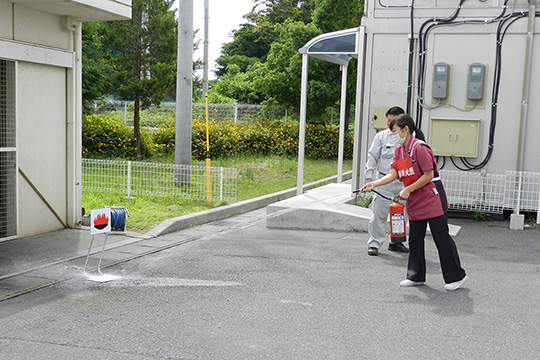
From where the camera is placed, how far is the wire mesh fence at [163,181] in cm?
1141

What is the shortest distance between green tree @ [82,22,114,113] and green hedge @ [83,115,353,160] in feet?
3.63

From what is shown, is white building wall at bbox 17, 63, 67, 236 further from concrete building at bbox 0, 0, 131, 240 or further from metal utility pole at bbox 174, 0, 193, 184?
metal utility pole at bbox 174, 0, 193, 184

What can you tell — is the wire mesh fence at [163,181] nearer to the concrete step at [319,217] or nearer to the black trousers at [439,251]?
the concrete step at [319,217]

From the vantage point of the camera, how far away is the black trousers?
20.3 ft

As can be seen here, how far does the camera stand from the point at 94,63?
16.9 m

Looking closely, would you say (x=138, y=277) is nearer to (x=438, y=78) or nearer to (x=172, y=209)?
(x=172, y=209)

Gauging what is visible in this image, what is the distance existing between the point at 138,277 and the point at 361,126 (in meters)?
5.57

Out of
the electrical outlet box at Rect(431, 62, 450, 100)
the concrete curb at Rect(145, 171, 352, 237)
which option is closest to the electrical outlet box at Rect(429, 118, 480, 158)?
the electrical outlet box at Rect(431, 62, 450, 100)

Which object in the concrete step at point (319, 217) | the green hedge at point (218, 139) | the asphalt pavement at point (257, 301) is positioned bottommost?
the asphalt pavement at point (257, 301)

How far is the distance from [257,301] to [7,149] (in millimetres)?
4125

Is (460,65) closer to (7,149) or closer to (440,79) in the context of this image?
(440,79)

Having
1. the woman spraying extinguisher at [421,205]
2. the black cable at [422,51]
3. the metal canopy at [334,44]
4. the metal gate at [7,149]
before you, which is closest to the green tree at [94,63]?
the metal canopy at [334,44]

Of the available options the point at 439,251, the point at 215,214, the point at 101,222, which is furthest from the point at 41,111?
the point at 439,251

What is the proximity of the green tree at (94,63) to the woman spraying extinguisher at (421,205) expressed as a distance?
12125 mm
